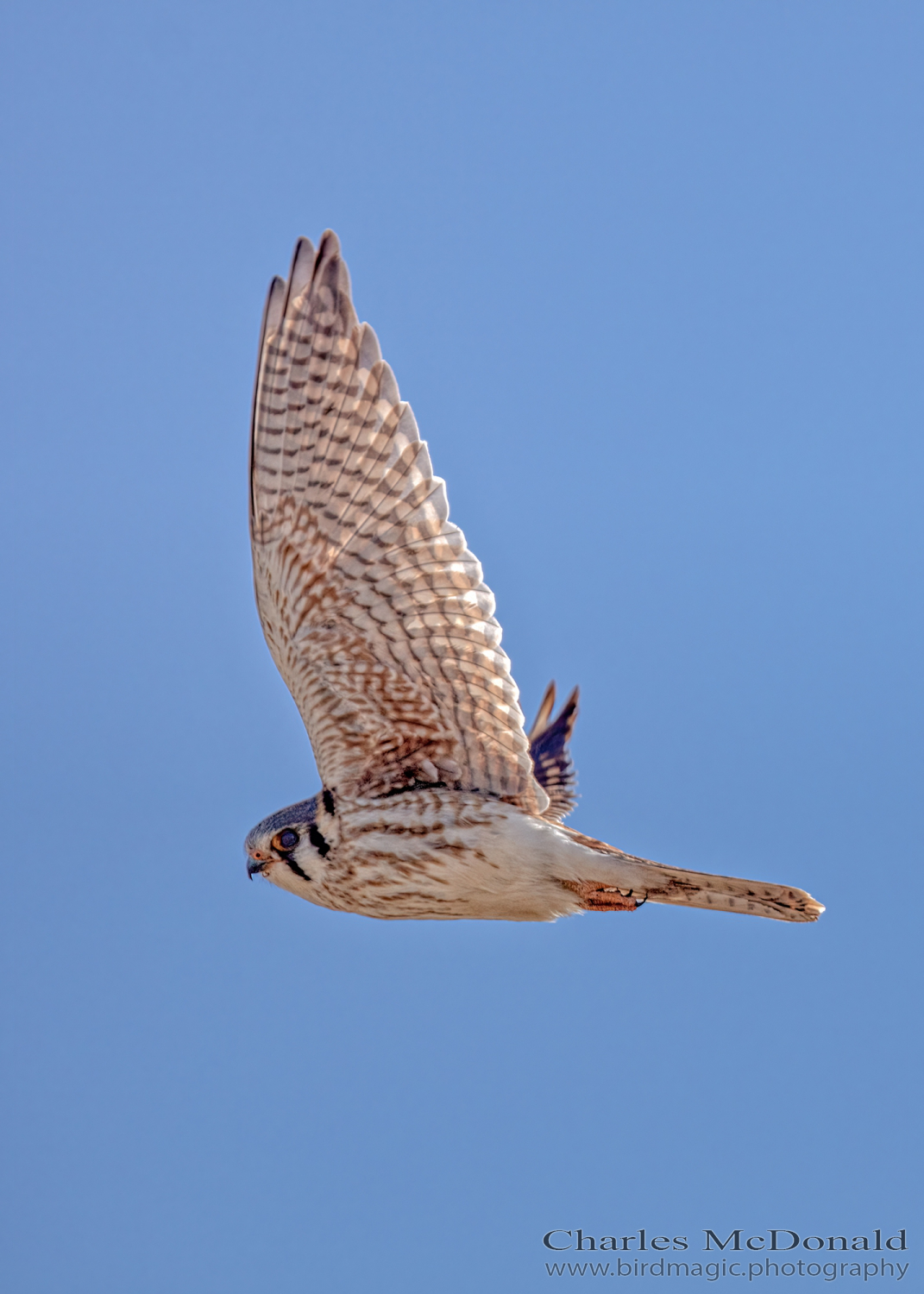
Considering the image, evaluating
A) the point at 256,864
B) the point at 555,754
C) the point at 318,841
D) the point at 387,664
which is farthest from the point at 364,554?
the point at 555,754

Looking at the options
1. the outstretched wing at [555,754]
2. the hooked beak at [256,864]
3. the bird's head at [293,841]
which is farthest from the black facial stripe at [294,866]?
the outstretched wing at [555,754]

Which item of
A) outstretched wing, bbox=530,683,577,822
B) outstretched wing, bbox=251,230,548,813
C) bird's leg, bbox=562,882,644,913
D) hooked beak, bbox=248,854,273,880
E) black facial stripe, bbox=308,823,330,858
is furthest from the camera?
outstretched wing, bbox=530,683,577,822

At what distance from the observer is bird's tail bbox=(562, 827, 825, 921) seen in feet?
21.3

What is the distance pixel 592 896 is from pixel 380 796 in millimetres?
1173

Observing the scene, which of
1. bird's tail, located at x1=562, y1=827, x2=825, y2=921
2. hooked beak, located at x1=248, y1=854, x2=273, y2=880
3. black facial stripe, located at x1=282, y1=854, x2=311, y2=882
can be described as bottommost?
bird's tail, located at x1=562, y1=827, x2=825, y2=921

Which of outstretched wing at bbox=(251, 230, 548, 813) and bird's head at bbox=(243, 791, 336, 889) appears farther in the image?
bird's head at bbox=(243, 791, 336, 889)

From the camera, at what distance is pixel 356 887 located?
6906 mm

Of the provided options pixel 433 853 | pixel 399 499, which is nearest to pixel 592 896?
pixel 433 853

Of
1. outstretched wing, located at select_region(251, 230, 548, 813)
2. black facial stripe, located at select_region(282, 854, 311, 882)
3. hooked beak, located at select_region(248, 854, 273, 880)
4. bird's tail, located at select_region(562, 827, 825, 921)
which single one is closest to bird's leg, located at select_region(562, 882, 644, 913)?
bird's tail, located at select_region(562, 827, 825, 921)

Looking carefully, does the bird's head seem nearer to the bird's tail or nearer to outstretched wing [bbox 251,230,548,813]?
outstretched wing [bbox 251,230,548,813]

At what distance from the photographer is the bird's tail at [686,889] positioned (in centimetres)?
650

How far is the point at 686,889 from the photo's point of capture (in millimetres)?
6672

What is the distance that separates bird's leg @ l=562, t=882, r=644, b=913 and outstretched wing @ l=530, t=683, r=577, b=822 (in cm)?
160

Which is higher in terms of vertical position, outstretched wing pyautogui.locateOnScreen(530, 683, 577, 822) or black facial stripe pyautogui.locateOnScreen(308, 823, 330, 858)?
outstretched wing pyautogui.locateOnScreen(530, 683, 577, 822)
